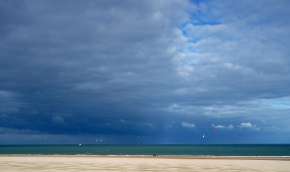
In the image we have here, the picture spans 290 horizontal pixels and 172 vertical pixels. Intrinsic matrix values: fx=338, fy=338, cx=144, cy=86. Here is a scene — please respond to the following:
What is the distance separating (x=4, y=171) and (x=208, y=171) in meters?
24.2

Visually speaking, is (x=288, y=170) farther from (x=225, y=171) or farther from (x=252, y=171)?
(x=225, y=171)

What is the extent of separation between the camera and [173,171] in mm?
40594

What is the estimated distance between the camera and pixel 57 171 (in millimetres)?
39312

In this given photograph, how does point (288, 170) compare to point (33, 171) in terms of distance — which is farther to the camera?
point (288, 170)

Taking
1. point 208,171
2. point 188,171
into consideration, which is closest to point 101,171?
point 188,171

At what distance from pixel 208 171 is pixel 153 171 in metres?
6.73

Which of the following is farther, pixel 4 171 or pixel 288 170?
pixel 288 170

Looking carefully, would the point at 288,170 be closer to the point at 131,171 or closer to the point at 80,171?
the point at 131,171

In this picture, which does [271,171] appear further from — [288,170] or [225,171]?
[225,171]

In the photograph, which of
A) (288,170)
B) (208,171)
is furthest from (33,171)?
(288,170)

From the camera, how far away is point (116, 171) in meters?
40.4

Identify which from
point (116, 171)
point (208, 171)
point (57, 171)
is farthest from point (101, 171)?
point (208, 171)

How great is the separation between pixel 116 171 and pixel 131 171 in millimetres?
1794

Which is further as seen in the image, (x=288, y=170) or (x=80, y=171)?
(x=288, y=170)
